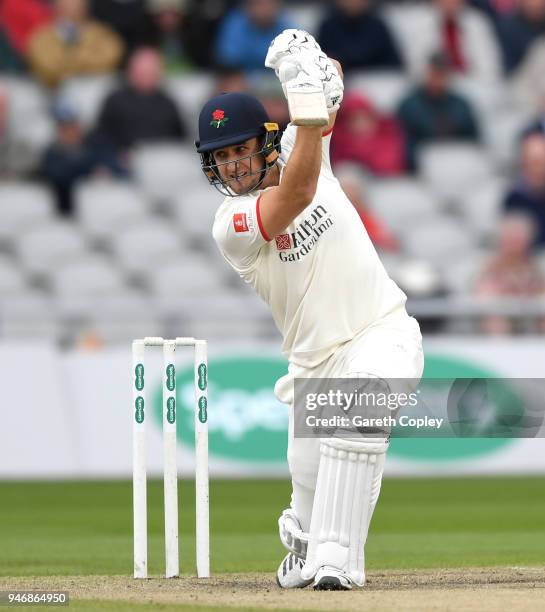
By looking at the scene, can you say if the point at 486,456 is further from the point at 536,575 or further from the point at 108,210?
the point at 536,575

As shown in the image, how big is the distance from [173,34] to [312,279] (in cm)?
1036

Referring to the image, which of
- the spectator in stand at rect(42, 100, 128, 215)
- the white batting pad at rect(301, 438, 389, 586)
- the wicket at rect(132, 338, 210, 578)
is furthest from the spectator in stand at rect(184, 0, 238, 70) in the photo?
the white batting pad at rect(301, 438, 389, 586)

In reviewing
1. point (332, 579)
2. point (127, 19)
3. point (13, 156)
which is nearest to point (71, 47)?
point (127, 19)

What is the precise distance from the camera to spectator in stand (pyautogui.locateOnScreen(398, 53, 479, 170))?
1552cm

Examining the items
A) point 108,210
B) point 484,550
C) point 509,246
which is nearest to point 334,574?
point 484,550

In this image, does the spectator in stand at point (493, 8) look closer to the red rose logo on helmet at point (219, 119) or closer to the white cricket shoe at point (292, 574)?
the red rose logo on helmet at point (219, 119)

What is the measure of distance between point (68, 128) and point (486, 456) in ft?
16.5

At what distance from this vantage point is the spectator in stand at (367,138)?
1516 cm

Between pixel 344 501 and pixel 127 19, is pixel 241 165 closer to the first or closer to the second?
pixel 344 501

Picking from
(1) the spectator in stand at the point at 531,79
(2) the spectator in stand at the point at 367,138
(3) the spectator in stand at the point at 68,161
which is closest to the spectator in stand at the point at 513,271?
(2) the spectator in stand at the point at 367,138

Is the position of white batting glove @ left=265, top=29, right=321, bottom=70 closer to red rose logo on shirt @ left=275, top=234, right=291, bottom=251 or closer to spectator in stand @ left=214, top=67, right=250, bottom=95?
red rose logo on shirt @ left=275, top=234, right=291, bottom=251

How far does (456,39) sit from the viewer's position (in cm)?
1638

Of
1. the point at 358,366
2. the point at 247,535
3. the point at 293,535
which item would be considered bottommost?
the point at 247,535

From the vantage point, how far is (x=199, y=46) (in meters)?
16.5
